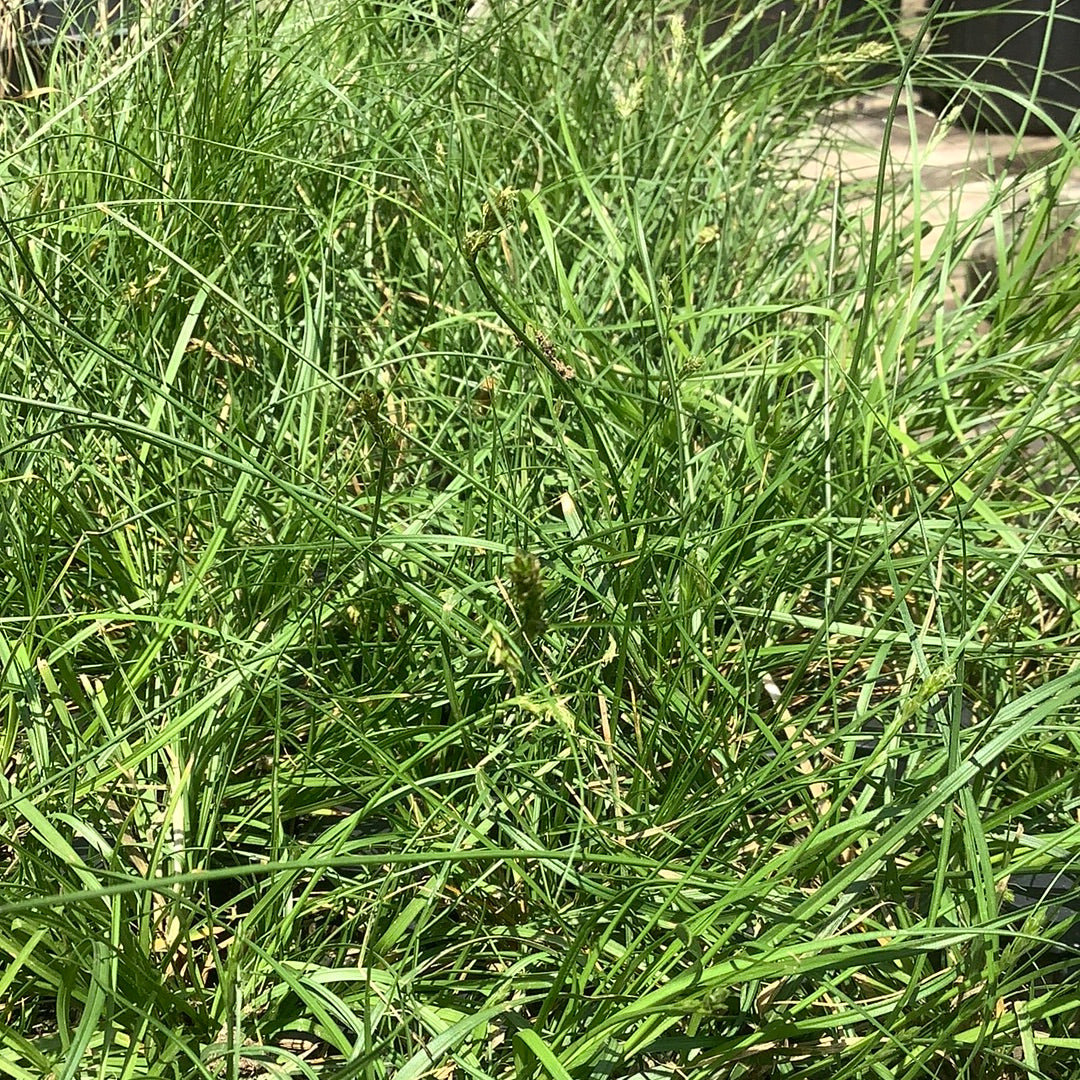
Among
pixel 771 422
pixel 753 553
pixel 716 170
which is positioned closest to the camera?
pixel 753 553

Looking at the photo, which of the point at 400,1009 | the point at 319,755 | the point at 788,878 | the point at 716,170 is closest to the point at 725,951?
the point at 788,878

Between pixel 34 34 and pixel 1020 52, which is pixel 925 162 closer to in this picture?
pixel 1020 52

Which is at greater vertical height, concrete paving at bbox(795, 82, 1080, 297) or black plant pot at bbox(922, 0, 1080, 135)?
black plant pot at bbox(922, 0, 1080, 135)

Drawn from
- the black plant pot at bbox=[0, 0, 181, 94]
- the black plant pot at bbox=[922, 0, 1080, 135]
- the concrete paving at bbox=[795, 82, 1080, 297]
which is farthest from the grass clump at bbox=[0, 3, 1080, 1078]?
the black plant pot at bbox=[922, 0, 1080, 135]

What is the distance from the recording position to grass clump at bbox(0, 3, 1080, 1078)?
810mm

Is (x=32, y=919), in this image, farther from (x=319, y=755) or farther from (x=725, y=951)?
(x=725, y=951)

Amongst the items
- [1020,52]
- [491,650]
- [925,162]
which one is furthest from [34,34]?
[1020,52]

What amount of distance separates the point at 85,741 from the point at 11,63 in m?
1.70

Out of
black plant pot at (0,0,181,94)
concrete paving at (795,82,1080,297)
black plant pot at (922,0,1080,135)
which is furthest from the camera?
black plant pot at (922,0,1080,135)

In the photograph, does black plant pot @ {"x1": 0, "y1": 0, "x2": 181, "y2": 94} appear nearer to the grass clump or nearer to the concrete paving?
the grass clump

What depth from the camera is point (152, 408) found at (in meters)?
1.21

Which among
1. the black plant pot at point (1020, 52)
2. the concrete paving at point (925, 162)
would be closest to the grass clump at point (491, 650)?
the concrete paving at point (925, 162)

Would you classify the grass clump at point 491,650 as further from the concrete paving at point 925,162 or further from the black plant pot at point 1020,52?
the black plant pot at point 1020,52

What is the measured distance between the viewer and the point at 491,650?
0.69m
